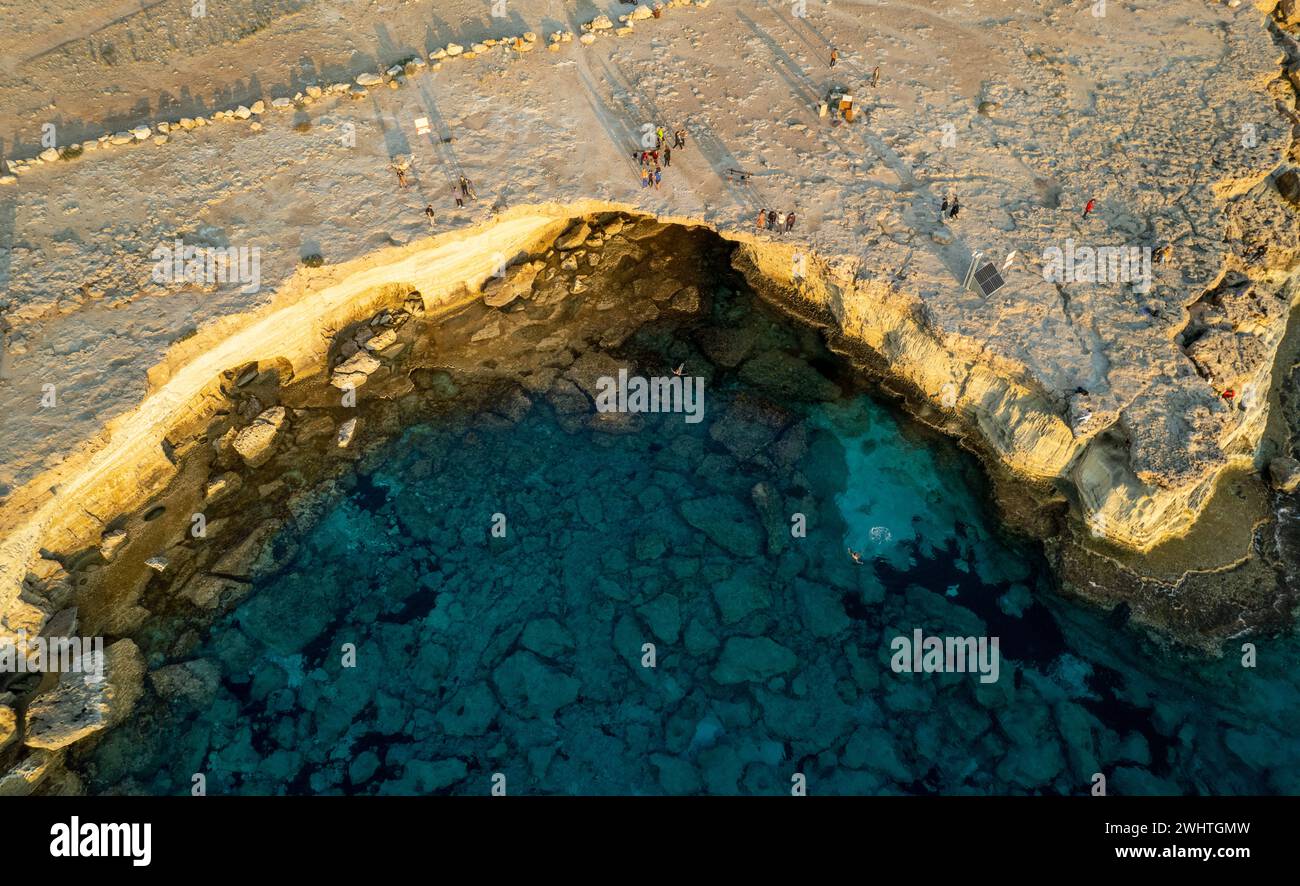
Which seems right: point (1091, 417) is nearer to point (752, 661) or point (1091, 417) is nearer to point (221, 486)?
point (752, 661)

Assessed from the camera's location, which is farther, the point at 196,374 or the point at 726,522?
the point at 196,374

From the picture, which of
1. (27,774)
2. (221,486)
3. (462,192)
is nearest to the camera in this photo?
(27,774)

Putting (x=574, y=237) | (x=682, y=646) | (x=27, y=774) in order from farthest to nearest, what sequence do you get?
(x=574, y=237)
(x=682, y=646)
(x=27, y=774)

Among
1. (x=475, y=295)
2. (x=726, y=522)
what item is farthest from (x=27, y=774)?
(x=726, y=522)

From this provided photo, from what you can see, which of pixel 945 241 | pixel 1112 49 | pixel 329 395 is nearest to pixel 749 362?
pixel 945 241

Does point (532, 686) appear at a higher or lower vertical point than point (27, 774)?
higher

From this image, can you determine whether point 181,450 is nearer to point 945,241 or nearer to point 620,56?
point 620,56
